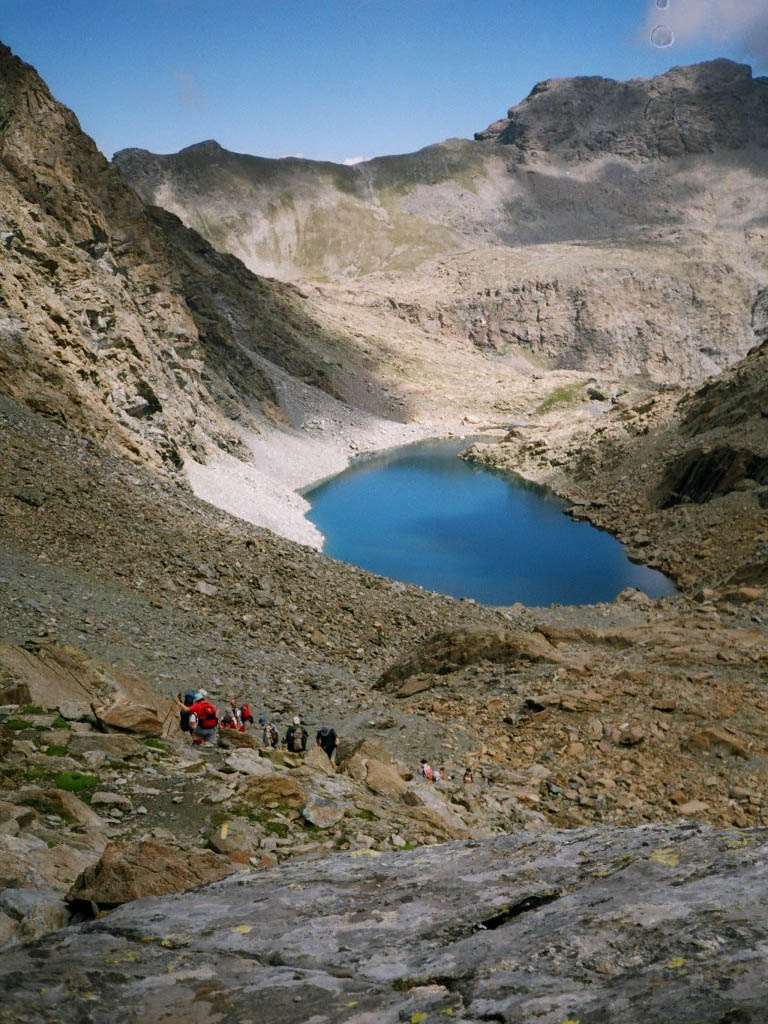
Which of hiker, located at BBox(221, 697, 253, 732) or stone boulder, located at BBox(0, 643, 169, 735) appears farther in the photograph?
hiker, located at BBox(221, 697, 253, 732)

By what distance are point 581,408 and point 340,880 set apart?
115331mm

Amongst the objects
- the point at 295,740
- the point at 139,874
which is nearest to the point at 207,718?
the point at 295,740

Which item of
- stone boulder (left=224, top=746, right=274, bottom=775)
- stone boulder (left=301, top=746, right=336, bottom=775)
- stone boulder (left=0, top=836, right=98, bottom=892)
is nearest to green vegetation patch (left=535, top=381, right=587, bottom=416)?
stone boulder (left=301, top=746, right=336, bottom=775)

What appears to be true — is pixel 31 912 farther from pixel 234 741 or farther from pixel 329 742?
pixel 329 742

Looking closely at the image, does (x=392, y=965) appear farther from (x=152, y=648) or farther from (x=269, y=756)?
(x=152, y=648)

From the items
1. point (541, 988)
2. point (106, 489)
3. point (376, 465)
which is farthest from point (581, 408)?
point (541, 988)

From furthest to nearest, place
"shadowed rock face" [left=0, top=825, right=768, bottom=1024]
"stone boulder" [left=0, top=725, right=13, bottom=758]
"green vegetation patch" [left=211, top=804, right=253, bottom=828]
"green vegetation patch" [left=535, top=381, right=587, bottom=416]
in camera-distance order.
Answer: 1. "green vegetation patch" [left=535, top=381, right=587, bottom=416]
2. "stone boulder" [left=0, top=725, right=13, bottom=758]
3. "green vegetation patch" [left=211, top=804, right=253, bottom=828]
4. "shadowed rock face" [left=0, top=825, right=768, bottom=1024]

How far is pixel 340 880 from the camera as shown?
7.31 meters

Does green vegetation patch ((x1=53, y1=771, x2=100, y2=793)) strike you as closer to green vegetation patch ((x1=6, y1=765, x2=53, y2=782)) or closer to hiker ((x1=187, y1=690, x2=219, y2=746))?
green vegetation patch ((x1=6, y1=765, x2=53, y2=782))

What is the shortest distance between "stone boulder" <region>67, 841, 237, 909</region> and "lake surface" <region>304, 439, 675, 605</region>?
116ft

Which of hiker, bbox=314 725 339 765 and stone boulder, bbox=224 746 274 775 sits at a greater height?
stone boulder, bbox=224 746 274 775

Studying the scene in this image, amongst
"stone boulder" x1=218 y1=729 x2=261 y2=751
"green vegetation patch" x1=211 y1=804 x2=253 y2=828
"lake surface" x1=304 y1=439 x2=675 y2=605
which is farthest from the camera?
"lake surface" x1=304 y1=439 x2=675 y2=605

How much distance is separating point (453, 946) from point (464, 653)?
19524 millimetres

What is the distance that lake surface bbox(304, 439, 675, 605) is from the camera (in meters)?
45.7
